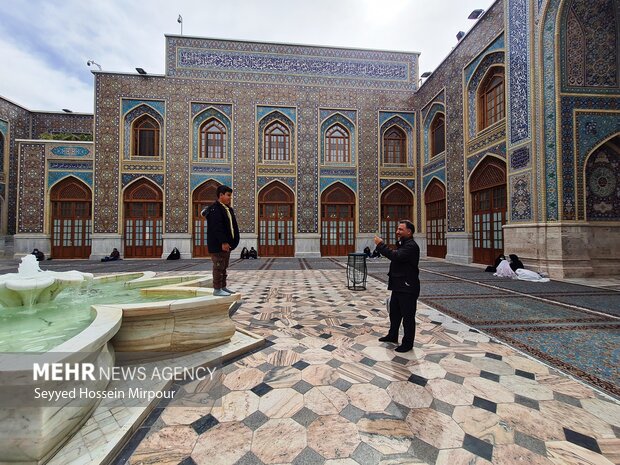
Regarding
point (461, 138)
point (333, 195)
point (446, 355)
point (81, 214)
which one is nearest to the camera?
point (446, 355)

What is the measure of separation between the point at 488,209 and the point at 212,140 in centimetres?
1171

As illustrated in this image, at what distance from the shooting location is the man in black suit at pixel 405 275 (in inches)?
98.0

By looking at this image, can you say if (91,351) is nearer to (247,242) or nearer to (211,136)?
(247,242)

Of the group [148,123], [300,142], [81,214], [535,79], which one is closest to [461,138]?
[535,79]

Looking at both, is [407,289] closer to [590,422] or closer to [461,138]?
[590,422]

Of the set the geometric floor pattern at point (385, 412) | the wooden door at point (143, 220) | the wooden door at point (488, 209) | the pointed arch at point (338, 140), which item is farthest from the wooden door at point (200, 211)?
the geometric floor pattern at point (385, 412)

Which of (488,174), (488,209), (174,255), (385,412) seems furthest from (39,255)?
(488,174)

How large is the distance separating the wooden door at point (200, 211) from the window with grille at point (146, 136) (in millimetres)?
2601

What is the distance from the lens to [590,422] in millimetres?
1622

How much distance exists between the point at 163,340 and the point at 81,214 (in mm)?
13708

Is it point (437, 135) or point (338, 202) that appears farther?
point (338, 202)

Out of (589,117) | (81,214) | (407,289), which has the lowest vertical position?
(407,289)

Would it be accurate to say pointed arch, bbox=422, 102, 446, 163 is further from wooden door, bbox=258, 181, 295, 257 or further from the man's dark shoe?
the man's dark shoe

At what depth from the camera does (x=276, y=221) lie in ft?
42.7
